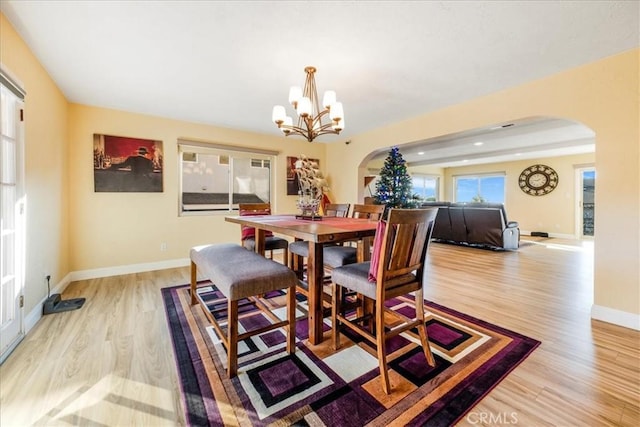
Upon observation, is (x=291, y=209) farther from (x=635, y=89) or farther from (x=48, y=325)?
(x=635, y=89)

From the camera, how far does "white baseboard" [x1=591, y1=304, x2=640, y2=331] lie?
2086mm

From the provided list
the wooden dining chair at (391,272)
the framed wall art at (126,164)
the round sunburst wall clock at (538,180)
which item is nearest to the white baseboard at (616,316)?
the wooden dining chair at (391,272)

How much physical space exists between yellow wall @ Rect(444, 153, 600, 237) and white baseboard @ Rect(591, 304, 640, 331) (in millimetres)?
6251

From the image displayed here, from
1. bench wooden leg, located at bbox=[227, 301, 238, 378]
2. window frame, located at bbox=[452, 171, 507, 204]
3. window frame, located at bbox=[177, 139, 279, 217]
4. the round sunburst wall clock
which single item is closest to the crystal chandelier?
bench wooden leg, located at bbox=[227, 301, 238, 378]

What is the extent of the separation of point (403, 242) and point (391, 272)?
178 millimetres

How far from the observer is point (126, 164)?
11.7ft

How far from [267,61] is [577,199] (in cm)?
850

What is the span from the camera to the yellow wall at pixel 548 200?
22.6 ft

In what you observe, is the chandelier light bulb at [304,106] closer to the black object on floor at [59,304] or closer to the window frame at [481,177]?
the black object on floor at [59,304]

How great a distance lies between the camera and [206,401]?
4.27ft

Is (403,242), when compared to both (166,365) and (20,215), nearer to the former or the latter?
(166,365)

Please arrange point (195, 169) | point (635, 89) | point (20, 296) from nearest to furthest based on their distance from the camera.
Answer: point (20, 296), point (635, 89), point (195, 169)

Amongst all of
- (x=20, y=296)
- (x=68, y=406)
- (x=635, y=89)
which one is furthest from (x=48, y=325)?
(x=635, y=89)

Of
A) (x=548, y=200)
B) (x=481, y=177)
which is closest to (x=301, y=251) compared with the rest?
(x=548, y=200)
